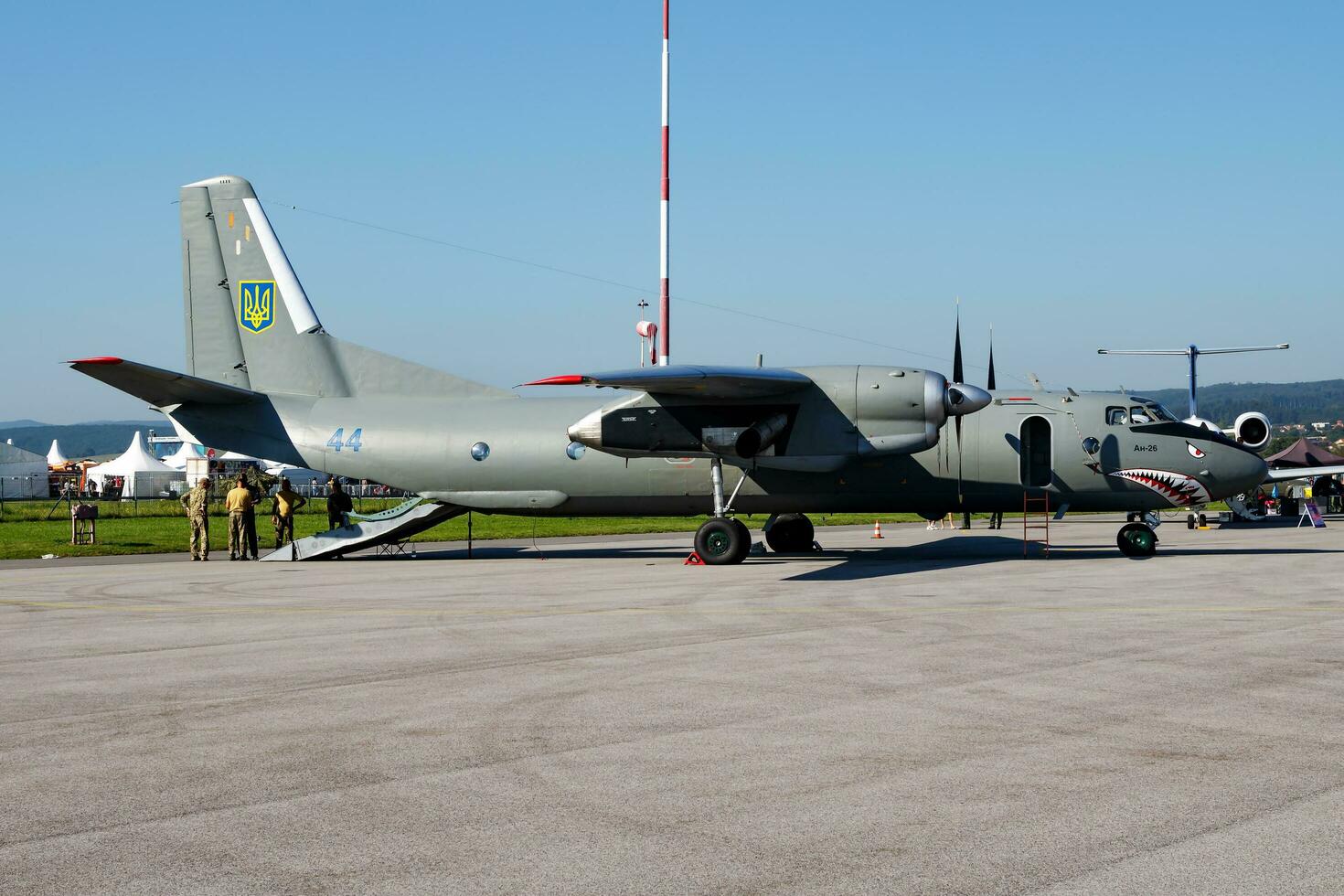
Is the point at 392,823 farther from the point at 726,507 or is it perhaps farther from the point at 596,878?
the point at 726,507

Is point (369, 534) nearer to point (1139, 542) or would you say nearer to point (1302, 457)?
point (1139, 542)

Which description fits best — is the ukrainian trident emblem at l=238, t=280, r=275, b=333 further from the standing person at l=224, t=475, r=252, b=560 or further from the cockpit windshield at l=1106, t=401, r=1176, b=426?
the cockpit windshield at l=1106, t=401, r=1176, b=426

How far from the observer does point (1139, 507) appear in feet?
82.8

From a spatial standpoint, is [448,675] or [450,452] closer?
[448,675]

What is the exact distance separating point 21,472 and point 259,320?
9400 cm

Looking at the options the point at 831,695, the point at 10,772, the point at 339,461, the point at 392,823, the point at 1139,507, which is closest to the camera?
the point at 392,823

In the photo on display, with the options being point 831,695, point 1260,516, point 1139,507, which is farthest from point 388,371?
point 1260,516

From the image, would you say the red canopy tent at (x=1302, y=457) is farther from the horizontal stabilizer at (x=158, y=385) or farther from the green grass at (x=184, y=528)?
the horizontal stabilizer at (x=158, y=385)

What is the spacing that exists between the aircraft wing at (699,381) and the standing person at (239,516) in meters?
10.6

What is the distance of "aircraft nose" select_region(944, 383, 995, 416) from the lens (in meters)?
23.4

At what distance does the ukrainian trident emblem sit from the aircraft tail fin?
0.02m

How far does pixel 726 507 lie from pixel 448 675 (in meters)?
14.9

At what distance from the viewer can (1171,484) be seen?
2489 cm

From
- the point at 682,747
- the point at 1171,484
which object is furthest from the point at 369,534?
the point at 682,747
